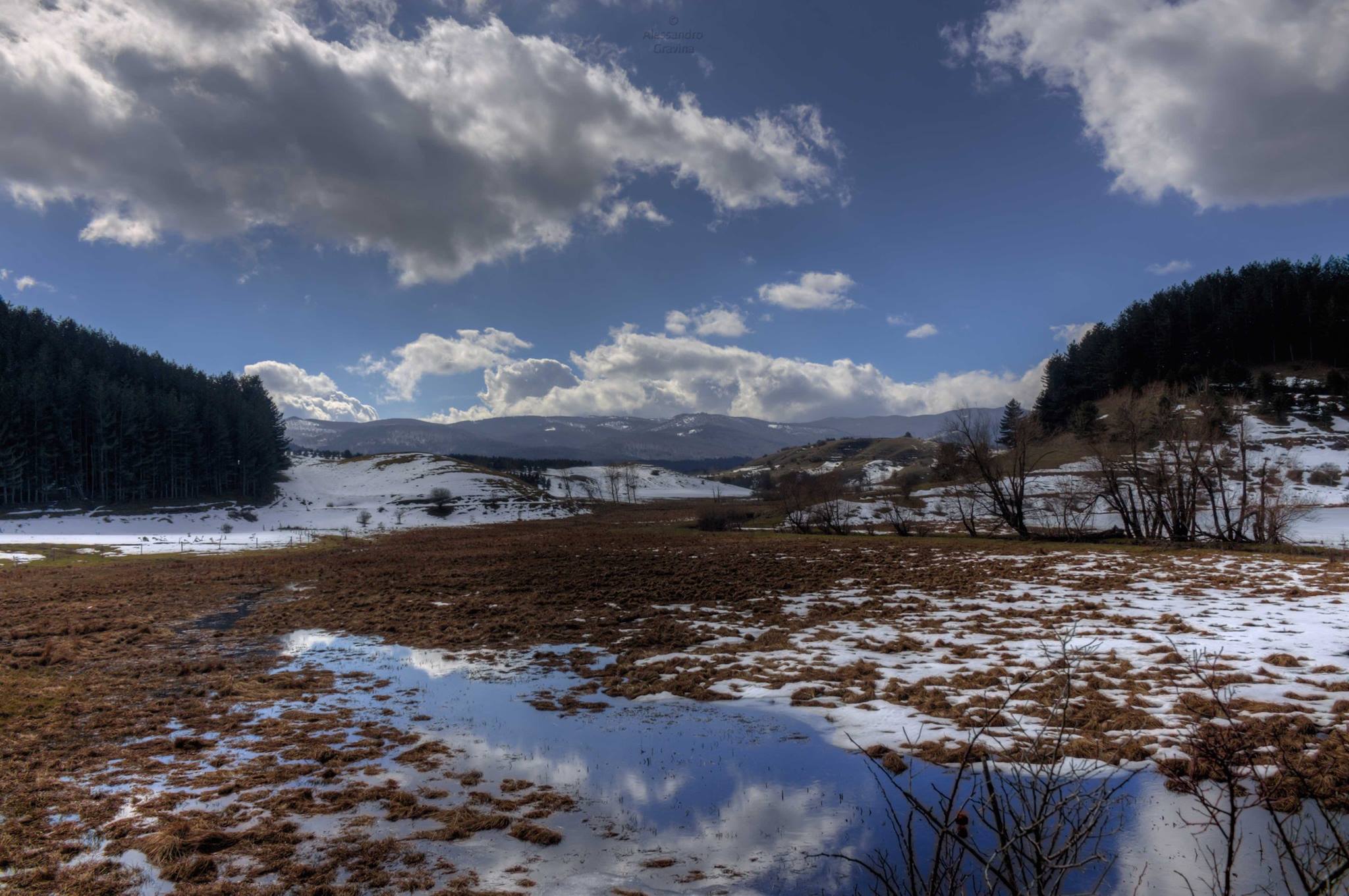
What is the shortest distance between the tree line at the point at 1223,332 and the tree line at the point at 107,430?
116 metres

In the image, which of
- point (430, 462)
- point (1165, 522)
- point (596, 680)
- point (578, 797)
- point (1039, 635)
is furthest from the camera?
point (430, 462)

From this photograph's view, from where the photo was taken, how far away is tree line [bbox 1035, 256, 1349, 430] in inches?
3297

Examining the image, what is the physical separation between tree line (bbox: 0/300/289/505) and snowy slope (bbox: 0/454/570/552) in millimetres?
7868

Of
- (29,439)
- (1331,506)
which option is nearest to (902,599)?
(1331,506)

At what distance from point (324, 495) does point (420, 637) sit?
111m

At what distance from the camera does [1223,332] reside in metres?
90.1

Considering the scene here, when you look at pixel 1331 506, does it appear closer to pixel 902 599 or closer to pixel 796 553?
pixel 796 553

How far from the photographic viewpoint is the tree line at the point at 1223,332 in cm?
8375

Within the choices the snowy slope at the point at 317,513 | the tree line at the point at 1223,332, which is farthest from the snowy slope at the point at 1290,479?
the snowy slope at the point at 317,513

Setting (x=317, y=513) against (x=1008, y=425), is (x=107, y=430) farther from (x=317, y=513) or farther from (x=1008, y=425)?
(x=1008, y=425)

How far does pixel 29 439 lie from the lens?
228 feet

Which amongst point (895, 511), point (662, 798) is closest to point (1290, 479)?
point (895, 511)

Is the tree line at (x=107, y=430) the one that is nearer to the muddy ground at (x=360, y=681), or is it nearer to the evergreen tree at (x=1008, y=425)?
the muddy ground at (x=360, y=681)

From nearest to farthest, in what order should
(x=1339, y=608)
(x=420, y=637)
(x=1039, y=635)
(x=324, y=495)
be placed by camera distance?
(x=1039, y=635) < (x=1339, y=608) < (x=420, y=637) < (x=324, y=495)
